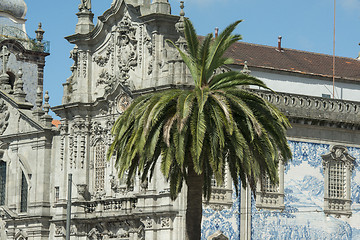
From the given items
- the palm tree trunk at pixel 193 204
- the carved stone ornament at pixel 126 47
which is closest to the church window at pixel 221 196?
the carved stone ornament at pixel 126 47

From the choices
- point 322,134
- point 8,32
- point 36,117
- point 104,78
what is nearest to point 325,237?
point 322,134

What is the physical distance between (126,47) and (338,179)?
12.9 meters

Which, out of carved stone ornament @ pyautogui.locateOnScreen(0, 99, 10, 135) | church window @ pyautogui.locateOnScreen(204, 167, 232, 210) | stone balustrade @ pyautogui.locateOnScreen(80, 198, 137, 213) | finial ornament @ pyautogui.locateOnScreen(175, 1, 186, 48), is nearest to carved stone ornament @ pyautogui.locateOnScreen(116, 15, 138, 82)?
finial ornament @ pyautogui.locateOnScreen(175, 1, 186, 48)

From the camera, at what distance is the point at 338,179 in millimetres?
59938

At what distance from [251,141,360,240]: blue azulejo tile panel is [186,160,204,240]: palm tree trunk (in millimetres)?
11867

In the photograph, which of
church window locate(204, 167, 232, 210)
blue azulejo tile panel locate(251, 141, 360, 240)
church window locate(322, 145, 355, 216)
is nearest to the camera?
church window locate(204, 167, 232, 210)

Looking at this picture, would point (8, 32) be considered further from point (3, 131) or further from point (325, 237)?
point (325, 237)

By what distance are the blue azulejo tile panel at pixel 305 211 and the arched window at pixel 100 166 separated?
940cm

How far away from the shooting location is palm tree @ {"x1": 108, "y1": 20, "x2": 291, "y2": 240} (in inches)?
1753

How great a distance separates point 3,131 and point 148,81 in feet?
45.3

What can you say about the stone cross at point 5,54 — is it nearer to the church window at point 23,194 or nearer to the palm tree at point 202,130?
the church window at point 23,194

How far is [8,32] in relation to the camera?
270ft

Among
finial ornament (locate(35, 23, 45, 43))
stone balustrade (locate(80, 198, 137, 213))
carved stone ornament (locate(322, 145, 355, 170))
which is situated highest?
finial ornament (locate(35, 23, 45, 43))

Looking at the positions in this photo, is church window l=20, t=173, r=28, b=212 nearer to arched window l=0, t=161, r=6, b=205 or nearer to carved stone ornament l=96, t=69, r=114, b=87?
arched window l=0, t=161, r=6, b=205
